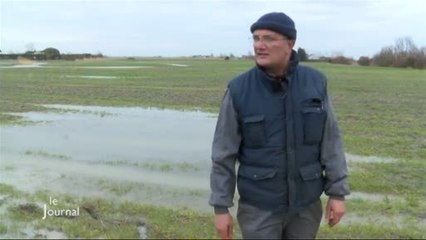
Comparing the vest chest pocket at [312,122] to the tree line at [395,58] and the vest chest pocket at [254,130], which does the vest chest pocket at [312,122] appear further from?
the tree line at [395,58]

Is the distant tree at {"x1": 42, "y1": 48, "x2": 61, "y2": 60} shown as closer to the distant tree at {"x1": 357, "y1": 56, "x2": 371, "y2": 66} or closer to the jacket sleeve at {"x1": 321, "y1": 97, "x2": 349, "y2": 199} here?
the distant tree at {"x1": 357, "y1": 56, "x2": 371, "y2": 66}

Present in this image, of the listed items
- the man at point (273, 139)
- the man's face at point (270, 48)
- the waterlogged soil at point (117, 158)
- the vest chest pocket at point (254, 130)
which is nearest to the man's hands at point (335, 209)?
the man at point (273, 139)

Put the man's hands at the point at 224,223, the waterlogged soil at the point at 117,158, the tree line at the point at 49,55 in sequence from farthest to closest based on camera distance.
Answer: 1. the tree line at the point at 49,55
2. the waterlogged soil at the point at 117,158
3. the man's hands at the point at 224,223

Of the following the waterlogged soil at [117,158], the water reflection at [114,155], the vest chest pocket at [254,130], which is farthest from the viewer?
the water reflection at [114,155]

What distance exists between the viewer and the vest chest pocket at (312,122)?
10.9 feet

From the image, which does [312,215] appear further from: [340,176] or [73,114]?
Result: [73,114]

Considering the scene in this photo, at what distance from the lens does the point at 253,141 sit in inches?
130

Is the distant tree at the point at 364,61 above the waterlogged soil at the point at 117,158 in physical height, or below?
above

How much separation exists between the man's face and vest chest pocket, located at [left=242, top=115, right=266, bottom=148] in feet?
1.14

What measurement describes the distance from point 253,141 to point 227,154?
19 cm

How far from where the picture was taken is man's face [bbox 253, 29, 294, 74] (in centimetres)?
328

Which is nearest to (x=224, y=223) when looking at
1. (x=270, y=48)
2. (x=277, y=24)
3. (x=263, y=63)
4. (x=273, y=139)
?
(x=273, y=139)

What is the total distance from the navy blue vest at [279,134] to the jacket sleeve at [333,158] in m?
0.07

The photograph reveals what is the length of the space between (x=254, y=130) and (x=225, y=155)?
0.26 metres
